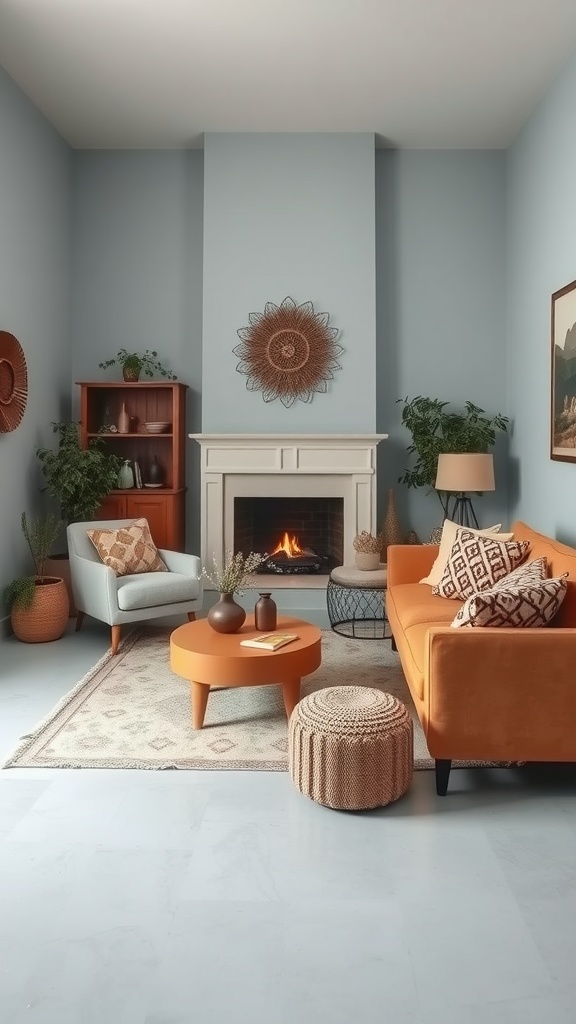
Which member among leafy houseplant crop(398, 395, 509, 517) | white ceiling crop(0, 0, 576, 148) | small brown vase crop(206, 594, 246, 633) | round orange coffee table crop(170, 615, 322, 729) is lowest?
round orange coffee table crop(170, 615, 322, 729)

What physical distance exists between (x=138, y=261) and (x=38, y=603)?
2778 millimetres

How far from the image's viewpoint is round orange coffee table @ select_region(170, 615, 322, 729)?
3410 millimetres

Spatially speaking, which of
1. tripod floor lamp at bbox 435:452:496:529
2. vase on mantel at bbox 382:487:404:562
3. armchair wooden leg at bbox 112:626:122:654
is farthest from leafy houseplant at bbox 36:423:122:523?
tripod floor lamp at bbox 435:452:496:529

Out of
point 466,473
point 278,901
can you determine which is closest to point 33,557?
point 466,473

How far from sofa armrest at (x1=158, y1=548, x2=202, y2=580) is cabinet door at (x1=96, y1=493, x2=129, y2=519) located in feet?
2.16

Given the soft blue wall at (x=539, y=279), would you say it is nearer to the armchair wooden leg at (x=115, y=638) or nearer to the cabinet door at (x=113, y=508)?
the armchair wooden leg at (x=115, y=638)

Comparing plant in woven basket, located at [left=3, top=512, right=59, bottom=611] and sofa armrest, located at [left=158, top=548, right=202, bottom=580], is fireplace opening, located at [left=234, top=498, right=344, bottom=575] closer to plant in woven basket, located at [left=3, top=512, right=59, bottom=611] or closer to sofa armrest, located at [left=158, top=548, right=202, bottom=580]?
sofa armrest, located at [left=158, top=548, right=202, bottom=580]

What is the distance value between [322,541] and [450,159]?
9.94 ft

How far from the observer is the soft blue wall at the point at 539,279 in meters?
4.64

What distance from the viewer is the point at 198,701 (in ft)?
11.6

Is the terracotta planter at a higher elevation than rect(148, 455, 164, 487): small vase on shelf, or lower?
lower

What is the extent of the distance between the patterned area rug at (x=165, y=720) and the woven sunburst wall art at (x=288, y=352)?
2101 millimetres

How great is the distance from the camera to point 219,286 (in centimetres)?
593

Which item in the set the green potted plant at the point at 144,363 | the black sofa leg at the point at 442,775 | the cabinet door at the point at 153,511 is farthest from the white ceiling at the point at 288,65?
the black sofa leg at the point at 442,775
